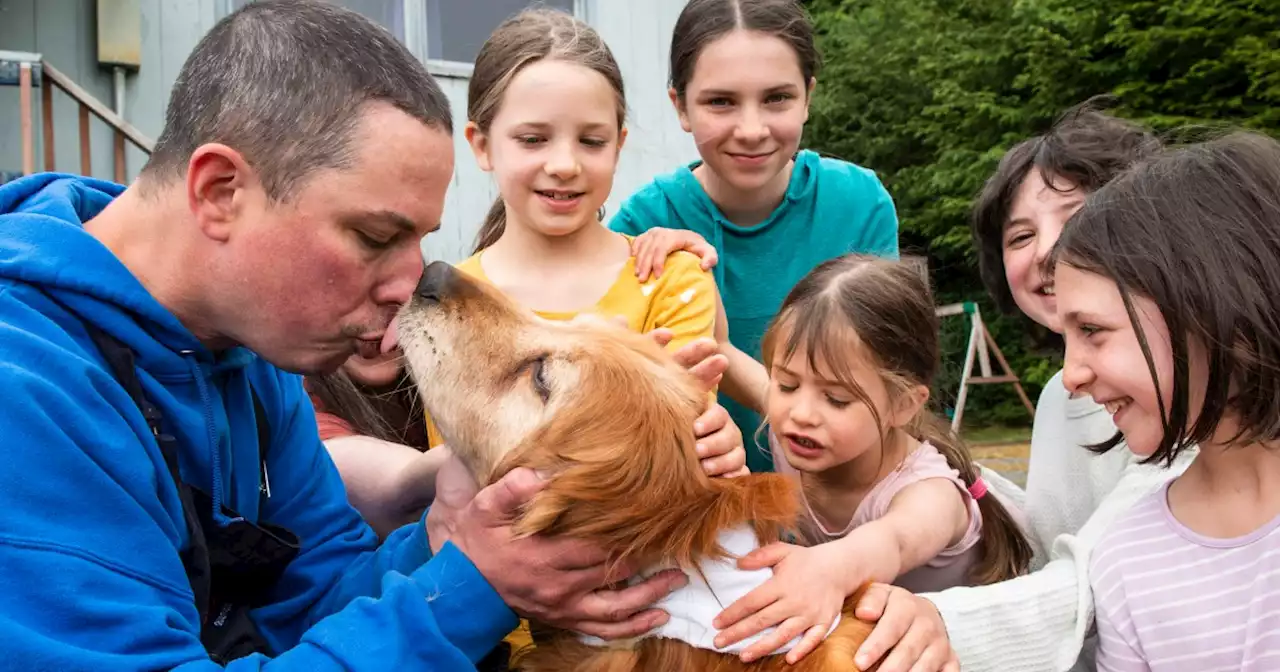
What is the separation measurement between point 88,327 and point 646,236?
1.93 m

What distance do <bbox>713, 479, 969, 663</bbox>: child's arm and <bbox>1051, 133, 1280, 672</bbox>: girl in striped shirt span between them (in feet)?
1.57

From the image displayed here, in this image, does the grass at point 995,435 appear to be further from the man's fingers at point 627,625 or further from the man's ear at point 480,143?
the man's fingers at point 627,625

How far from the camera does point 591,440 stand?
7.38 ft

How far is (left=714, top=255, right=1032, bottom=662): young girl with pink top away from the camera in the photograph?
118 inches

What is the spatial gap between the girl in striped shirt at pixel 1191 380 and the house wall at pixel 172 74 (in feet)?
22.7

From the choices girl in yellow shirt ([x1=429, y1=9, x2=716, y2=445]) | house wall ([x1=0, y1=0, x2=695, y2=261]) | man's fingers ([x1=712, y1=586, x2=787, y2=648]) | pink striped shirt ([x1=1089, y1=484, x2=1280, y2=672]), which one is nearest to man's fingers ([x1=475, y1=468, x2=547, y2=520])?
man's fingers ([x1=712, y1=586, x2=787, y2=648])

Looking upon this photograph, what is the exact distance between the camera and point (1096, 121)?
3482 mm

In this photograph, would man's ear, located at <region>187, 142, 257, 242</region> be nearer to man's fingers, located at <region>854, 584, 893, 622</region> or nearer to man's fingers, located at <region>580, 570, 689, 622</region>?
man's fingers, located at <region>580, 570, 689, 622</region>

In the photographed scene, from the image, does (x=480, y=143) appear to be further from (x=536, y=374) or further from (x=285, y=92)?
(x=285, y=92)

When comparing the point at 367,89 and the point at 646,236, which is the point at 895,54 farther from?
the point at 367,89

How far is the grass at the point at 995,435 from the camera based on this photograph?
15.1 metres

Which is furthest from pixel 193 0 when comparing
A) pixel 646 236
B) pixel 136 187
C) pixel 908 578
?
pixel 908 578

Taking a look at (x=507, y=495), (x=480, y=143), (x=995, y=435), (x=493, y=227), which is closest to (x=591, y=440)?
(x=507, y=495)

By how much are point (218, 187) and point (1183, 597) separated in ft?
7.44
